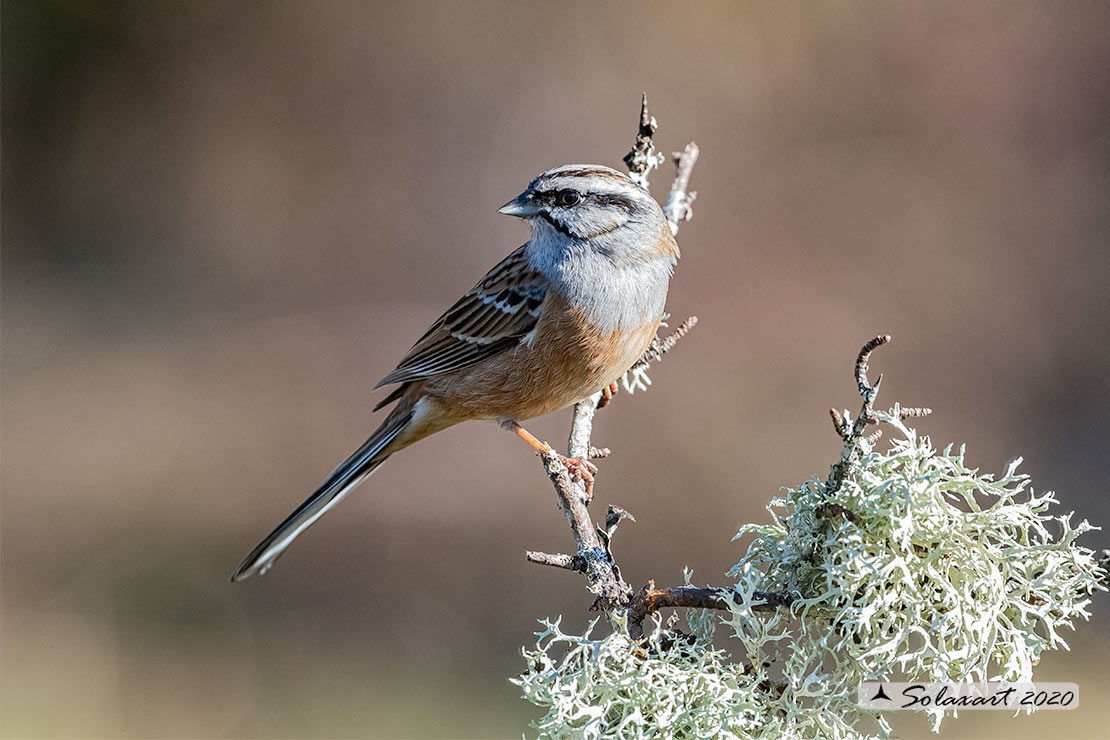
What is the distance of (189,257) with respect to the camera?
8711mm

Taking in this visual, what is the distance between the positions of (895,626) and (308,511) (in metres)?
2.44

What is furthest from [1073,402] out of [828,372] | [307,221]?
[307,221]

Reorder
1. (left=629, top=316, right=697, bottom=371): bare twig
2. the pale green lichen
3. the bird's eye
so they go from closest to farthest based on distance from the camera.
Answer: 1. the pale green lichen
2. (left=629, top=316, right=697, bottom=371): bare twig
3. the bird's eye

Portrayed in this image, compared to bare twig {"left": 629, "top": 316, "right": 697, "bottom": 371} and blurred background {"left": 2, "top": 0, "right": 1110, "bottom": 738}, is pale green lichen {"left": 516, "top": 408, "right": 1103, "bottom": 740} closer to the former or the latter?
bare twig {"left": 629, "top": 316, "right": 697, "bottom": 371}

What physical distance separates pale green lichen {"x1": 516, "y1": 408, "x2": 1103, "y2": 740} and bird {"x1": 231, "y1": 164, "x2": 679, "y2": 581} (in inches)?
57.1

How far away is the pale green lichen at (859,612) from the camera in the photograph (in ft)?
6.33

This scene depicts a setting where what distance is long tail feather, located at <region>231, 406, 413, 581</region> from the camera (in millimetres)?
3729

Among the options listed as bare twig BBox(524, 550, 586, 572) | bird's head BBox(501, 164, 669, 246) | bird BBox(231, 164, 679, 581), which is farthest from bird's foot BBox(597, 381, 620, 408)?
bare twig BBox(524, 550, 586, 572)

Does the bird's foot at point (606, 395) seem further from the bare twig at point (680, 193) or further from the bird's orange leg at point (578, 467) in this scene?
the bare twig at point (680, 193)

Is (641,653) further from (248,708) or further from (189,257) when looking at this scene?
(189,257)

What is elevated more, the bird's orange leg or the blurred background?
the blurred background

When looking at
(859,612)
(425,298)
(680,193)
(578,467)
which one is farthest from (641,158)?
(425,298)

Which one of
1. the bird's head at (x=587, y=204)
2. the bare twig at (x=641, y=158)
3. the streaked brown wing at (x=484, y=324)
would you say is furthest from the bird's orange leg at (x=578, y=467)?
the bare twig at (x=641, y=158)

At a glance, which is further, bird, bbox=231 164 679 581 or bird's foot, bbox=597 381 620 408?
bird's foot, bbox=597 381 620 408
